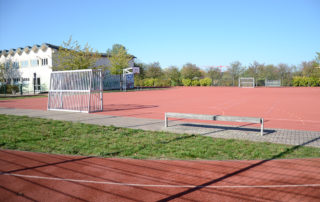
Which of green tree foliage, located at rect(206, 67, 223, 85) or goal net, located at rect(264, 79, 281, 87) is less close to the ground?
green tree foliage, located at rect(206, 67, 223, 85)

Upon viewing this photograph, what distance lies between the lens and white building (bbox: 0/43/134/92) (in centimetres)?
4372

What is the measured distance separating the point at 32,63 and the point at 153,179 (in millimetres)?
48929

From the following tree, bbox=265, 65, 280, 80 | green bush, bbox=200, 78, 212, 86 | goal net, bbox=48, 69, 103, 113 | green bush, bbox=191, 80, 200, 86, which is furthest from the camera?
green bush, bbox=191, 80, 200, 86

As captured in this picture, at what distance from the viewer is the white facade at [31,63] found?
43.8 meters

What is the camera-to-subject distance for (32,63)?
46312 mm

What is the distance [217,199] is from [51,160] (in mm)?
3911

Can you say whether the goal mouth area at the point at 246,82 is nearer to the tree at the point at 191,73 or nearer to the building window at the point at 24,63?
the tree at the point at 191,73

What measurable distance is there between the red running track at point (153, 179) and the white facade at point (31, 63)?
138ft

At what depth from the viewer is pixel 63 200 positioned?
12.5 ft

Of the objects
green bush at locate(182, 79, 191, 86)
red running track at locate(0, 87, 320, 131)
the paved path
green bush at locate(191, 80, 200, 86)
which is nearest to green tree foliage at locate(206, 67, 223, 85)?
green bush at locate(191, 80, 200, 86)

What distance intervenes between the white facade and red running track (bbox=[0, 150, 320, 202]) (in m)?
41.9

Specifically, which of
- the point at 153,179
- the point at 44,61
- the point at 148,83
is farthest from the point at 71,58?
the point at 153,179

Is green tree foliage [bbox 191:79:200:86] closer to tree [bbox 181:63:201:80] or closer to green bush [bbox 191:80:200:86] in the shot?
green bush [bbox 191:80:200:86]

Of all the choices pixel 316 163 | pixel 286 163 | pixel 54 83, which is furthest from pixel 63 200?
pixel 54 83
